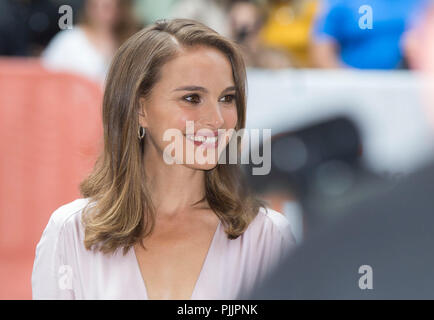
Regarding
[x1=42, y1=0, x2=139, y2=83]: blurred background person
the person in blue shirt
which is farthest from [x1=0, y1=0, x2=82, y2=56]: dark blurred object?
the person in blue shirt

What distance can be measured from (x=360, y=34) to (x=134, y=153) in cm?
101

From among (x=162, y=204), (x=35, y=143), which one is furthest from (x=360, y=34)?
(x=162, y=204)

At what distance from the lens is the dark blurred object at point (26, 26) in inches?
81.0

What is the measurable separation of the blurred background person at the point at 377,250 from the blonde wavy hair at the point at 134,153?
0.64 meters

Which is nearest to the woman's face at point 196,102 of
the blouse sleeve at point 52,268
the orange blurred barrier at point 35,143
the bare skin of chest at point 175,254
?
the bare skin of chest at point 175,254

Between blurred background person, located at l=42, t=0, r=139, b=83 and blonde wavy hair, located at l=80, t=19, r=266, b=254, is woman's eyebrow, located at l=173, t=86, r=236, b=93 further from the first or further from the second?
blurred background person, located at l=42, t=0, r=139, b=83

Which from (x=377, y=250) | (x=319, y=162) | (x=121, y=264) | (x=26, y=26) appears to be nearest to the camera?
(x=377, y=250)

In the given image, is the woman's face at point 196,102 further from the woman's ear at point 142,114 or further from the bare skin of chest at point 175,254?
the bare skin of chest at point 175,254

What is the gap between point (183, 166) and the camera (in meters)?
1.12

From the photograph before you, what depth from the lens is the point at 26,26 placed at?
84.0 inches

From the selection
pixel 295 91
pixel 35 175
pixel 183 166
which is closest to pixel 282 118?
pixel 295 91

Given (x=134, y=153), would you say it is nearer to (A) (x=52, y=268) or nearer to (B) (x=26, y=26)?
(A) (x=52, y=268)

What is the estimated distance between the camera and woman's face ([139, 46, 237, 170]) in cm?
104

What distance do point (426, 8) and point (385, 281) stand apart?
61.0 inches
